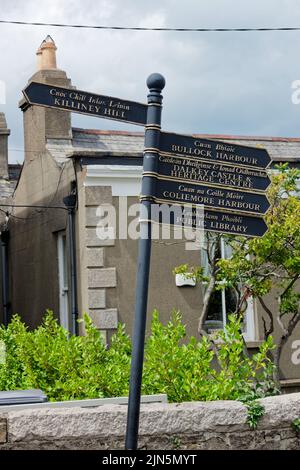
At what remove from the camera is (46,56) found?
60.5 ft

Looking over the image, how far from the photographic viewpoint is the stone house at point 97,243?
15234 millimetres

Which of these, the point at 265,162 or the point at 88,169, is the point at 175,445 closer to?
the point at 265,162

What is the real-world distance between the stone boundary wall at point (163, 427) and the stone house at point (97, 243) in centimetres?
700

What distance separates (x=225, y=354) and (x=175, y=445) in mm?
1336

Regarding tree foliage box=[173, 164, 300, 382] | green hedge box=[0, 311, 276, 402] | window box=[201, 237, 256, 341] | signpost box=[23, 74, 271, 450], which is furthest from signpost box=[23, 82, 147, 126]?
window box=[201, 237, 256, 341]

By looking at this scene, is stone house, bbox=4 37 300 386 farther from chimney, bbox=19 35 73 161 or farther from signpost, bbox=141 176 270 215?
signpost, bbox=141 176 270 215

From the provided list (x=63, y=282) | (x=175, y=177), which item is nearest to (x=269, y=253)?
(x=175, y=177)

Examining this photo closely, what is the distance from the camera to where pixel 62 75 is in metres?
18.1

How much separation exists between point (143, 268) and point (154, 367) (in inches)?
88.0

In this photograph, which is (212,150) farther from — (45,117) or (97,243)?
(45,117)

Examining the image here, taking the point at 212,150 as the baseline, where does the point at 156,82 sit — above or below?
above

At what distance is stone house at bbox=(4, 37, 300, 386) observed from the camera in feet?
50.0

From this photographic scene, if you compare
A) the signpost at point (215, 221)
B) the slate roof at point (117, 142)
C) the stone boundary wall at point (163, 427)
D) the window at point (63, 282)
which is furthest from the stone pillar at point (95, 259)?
the signpost at point (215, 221)
